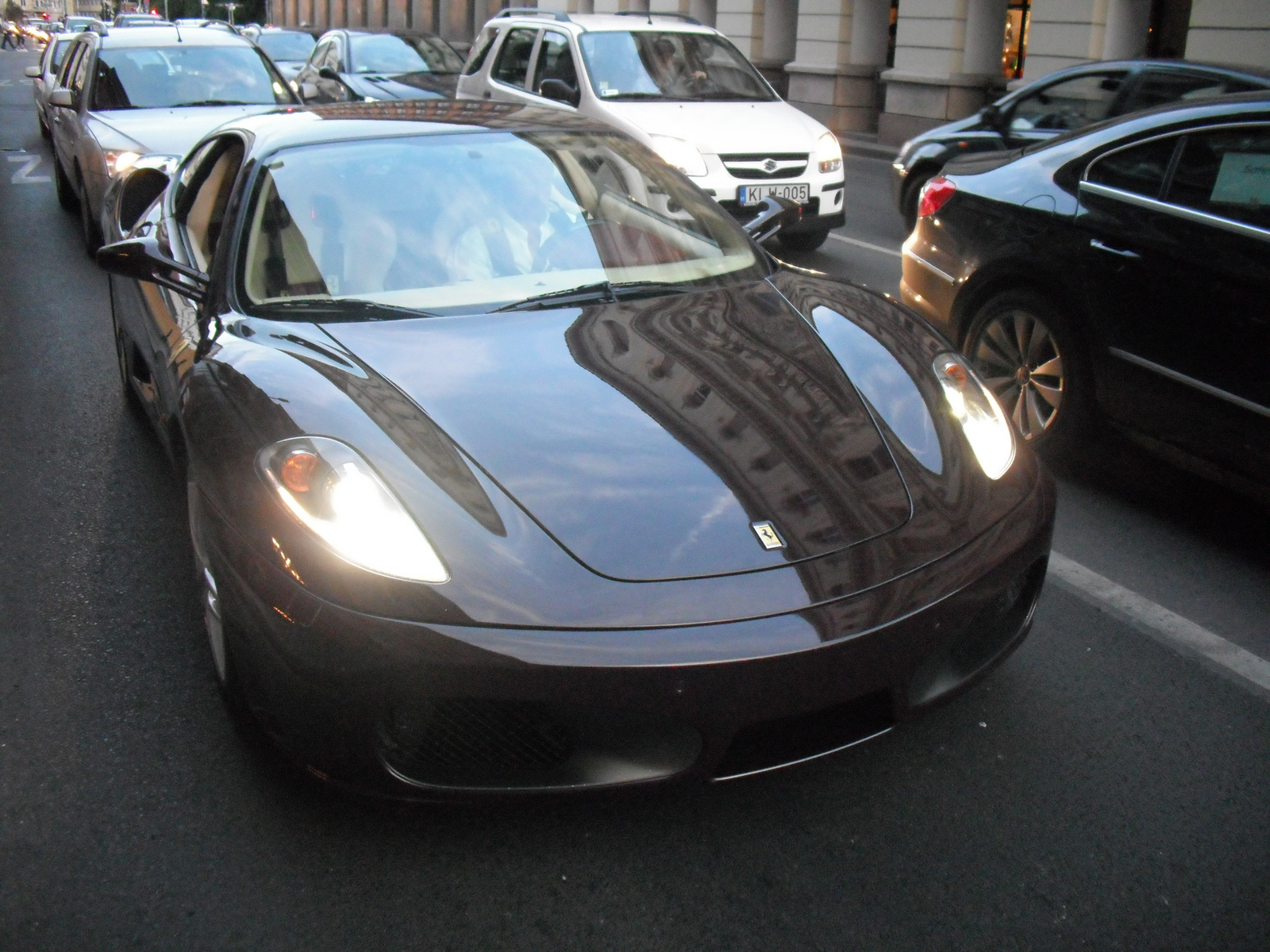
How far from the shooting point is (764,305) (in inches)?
140

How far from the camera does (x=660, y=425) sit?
2887mm

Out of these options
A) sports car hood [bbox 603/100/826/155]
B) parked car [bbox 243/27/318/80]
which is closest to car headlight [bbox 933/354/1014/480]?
sports car hood [bbox 603/100/826/155]

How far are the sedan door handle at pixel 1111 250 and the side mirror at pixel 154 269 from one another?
301 centimetres

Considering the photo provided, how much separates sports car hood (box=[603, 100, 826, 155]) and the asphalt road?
5.89 m

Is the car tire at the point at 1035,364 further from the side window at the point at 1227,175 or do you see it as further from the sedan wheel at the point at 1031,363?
the side window at the point at 1227,175

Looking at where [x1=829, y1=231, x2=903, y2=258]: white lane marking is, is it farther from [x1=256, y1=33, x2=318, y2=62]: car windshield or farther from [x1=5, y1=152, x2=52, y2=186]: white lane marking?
[x1=256, y1=33, x2=318, y2=62]: car windshield

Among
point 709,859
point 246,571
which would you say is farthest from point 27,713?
point 709,859

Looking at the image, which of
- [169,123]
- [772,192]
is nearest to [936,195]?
[772,192]

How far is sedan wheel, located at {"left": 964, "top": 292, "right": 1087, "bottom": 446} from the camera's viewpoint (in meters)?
4.76

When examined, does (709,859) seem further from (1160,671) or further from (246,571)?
(1160,671)

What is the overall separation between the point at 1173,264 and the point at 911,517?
2.11 m

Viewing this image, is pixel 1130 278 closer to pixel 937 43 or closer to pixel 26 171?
pixel 26 171

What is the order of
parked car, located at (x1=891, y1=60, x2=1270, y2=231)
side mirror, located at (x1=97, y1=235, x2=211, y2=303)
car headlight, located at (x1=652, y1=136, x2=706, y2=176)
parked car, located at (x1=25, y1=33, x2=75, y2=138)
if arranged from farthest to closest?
1. parked car, located at (x1=25, y1=33, x2=75, y2=138)
2. car headlight, located at (x1=652, y1=136, x2=706, y2=176)
3. parked car, located at (x1=891, y1=60, x2=1270, y2=231)
4. side mirror, located at (x1=97, y1=235, x2=211, y2=303)

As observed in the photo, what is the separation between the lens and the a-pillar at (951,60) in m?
17.9
